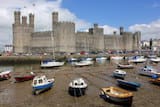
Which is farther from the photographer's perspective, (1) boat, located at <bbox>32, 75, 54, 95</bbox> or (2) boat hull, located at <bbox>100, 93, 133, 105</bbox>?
(1) boat, located at <bbox>32, 75, 54, 95</bbox>

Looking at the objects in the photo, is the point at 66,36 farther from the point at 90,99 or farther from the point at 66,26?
the point at 90,99

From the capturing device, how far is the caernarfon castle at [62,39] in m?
88.0

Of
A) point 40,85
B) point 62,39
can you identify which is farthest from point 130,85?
point 62,39

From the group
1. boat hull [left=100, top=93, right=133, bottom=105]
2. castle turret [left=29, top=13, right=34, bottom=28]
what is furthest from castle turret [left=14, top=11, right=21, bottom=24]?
boat hull [left=100, top=93, right=133, bottom=105]

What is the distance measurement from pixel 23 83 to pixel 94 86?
24.7 ft

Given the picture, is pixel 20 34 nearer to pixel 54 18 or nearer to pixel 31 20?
pixel 31 20

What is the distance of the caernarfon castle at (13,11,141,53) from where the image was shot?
8800 centimetres

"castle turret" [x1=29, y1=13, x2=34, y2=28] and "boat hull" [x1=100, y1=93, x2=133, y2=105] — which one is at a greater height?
"castle turret" [x1=29, y1=13, x2=34, y2=28]

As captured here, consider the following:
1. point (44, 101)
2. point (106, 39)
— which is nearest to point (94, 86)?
point (44, 101)

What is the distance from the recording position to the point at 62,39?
87.5 m

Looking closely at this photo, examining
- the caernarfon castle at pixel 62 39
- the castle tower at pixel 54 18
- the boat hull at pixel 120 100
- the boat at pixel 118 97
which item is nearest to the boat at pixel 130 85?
the boat at pixel 118 97

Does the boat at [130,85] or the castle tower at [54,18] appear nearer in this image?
the boat at [130,85]

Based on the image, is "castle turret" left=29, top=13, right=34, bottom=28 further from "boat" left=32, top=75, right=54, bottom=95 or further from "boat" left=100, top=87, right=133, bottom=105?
"boat" left=100, top=87, right=133, bottom=105

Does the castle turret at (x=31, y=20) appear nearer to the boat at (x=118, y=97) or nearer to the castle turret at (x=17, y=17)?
the castle turret at (x=17, y=17)
